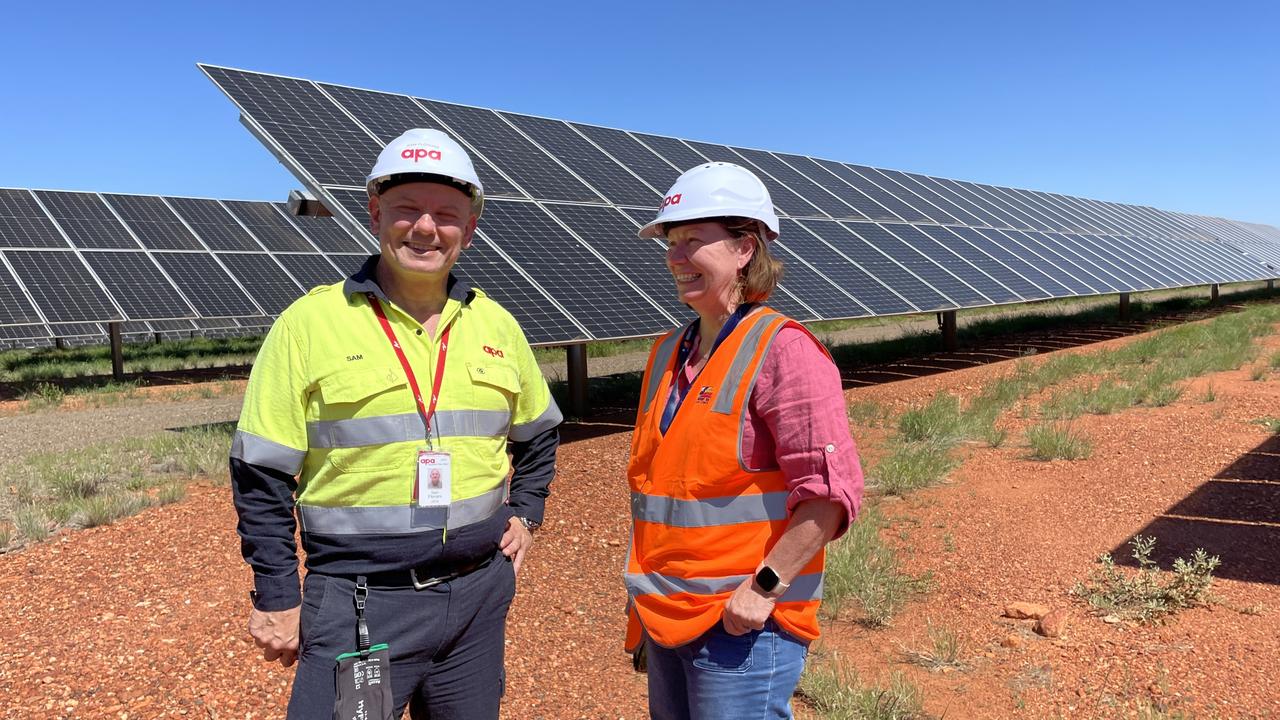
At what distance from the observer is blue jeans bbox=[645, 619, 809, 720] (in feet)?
7.23

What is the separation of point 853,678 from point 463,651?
241cm

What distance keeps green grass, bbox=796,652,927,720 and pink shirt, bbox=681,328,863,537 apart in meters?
2.16

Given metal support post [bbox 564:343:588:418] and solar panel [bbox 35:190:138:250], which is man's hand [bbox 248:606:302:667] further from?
solar panel [bbox 35:190:138:250]

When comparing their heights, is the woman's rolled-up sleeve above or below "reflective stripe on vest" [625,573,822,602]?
above

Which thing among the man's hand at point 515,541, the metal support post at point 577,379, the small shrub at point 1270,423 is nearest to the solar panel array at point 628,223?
the metal support post at point 577,379

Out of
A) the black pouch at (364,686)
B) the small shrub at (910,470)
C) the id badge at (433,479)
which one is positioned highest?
the id badge at (433,479)

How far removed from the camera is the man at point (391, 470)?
7.60ft

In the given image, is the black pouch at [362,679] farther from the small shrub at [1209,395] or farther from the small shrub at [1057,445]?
the small shrub at [1209,395]

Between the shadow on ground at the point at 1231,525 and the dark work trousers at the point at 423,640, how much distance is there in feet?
16.1

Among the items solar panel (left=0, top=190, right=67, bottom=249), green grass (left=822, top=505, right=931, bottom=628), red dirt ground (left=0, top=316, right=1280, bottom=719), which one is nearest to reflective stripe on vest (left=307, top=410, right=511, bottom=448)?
red dirt ground (left=0, top=316, right=1280, bottom=719)

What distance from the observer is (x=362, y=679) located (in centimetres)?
229

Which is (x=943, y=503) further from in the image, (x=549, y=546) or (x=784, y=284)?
(x=784, y=284)

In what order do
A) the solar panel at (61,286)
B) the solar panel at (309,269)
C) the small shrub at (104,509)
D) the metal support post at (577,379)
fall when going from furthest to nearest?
1. the solar panel at (309,269)
2. the solar panel at (61,286)
3. the metal support post at (577,379)
4. the small shrub at (104,509)

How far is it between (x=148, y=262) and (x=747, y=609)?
19.8 meters
